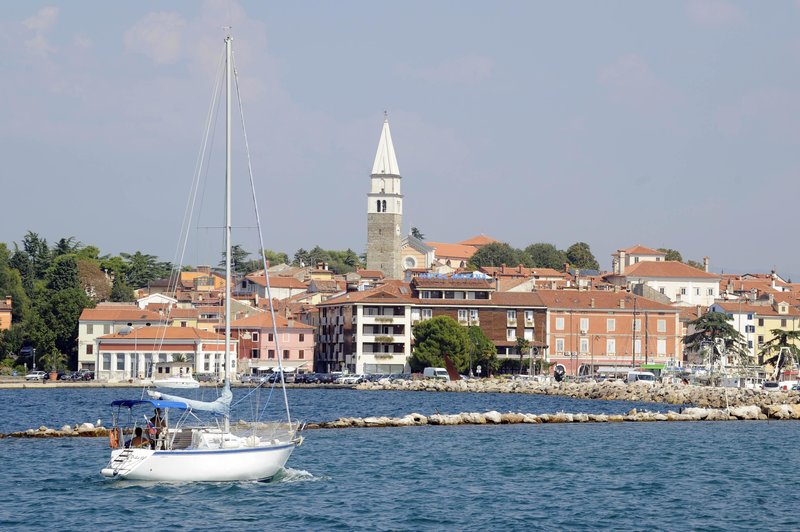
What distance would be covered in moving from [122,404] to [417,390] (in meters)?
53.5

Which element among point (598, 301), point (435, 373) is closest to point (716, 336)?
point (598, 301)

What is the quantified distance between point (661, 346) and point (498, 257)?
6540cm

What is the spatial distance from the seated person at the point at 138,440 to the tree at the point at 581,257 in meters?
140

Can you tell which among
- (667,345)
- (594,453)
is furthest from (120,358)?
(594,453)

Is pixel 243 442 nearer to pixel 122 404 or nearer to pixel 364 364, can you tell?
pixel 122 404

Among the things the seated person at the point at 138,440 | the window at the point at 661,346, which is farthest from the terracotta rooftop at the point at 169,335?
the seated person at the point at 138,440

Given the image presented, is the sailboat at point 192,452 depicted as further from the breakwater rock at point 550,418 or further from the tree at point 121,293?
the tree at point 121,293

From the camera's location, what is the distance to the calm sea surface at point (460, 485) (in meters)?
25.7

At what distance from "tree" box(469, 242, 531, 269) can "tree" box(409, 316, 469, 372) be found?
227 ft

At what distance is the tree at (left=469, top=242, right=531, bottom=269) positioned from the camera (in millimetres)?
159500

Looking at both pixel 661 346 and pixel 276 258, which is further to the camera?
pixel 276 258

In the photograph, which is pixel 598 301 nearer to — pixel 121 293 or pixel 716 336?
pixel 716 336

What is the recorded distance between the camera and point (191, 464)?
90.1ft

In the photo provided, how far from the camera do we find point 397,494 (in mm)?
29125
